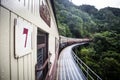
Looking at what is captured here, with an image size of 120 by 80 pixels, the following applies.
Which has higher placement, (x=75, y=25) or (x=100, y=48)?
(x=75, y=25)

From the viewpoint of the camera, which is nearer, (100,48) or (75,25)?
(100,48)

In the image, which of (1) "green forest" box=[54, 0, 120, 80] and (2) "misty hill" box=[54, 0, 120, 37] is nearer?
(1) "green forest" box=[54, 0, 120, 80]

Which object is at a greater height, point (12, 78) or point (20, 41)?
point (20, 41)

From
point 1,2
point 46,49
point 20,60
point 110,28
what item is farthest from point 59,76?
point 110,28

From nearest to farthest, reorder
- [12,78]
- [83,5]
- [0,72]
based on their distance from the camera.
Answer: [0,72] → [12,78] → [83,5]

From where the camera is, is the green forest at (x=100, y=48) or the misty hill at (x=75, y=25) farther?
the misty hill at (x=75, y=25)

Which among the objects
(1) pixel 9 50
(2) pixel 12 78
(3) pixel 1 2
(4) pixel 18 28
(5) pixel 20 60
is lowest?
(2) pixel 12 78

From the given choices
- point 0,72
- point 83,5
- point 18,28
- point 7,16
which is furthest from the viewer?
point 83,5

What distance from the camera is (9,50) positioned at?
3.59 ft

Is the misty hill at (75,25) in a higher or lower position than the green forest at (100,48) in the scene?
higher

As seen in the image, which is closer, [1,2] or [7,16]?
[1,2]

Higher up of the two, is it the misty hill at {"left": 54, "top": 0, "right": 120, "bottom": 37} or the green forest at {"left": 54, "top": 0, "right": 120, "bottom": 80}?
the misty hill at {"left": 54, "top": 0, "right": 120, "bottom": 37}

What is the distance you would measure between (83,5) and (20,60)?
9298 cm

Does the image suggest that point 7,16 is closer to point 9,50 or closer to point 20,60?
point 9,50
